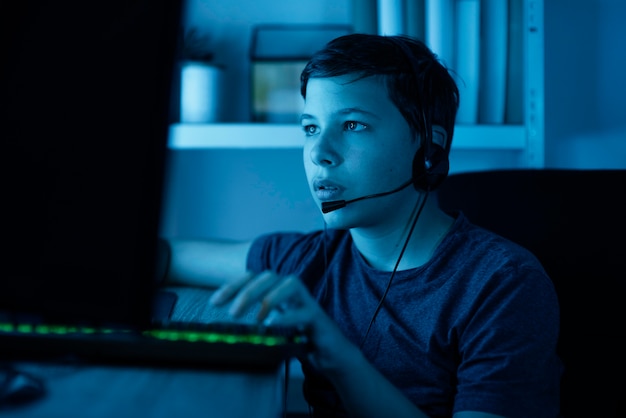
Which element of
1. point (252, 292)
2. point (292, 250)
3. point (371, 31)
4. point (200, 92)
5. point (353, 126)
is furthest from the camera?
point (200, 92)

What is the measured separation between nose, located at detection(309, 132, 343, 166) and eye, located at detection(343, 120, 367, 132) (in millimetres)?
31

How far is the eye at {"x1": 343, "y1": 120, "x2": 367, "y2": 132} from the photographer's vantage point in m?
0.90

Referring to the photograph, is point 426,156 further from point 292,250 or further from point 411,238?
point 292,250

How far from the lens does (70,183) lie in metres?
0.47

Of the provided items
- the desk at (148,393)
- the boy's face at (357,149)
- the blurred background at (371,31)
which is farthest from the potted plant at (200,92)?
the desk at (148,393)

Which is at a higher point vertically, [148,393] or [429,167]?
[429,167]

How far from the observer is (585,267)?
0.91m

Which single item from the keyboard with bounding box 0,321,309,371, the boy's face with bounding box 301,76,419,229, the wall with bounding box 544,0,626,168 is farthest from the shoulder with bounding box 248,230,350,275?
the wall with bounding box 544,0,626,168

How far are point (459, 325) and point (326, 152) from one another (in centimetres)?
32

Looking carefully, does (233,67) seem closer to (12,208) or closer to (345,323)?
(345,323)

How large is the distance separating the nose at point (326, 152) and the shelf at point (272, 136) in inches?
16.6

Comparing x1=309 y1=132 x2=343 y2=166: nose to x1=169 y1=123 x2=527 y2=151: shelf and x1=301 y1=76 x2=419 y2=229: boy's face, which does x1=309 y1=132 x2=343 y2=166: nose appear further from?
x1=169 y1=123 x2=527 y2=151: shelf

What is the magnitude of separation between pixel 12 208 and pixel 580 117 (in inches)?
56.7

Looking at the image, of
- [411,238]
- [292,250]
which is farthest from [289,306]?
[292,250]
